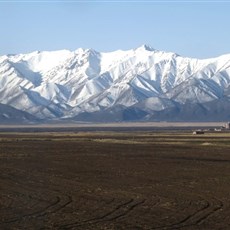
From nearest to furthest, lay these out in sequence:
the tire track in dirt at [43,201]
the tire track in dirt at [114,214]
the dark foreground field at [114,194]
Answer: the tire track in dirt at [114,214], the dark foreground field at [114,194], the tire track in dirt at [43,201]

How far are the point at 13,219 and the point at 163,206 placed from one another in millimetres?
6382

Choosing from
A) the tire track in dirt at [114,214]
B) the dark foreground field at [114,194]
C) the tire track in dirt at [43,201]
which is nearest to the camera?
the tire track in dirt at [114,214]

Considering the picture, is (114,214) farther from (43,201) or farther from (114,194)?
(114,194)

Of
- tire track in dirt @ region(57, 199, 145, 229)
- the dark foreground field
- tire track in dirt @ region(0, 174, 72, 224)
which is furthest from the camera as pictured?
tire track in dirt @ region(0, 174, 72, 224)

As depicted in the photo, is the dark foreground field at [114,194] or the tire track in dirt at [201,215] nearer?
the tire track in dirt at [201,215]

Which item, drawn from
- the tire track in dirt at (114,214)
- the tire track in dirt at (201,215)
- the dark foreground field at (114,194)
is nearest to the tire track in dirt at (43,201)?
the dark foreground field at (114,194)

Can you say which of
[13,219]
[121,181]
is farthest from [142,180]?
[13,219]

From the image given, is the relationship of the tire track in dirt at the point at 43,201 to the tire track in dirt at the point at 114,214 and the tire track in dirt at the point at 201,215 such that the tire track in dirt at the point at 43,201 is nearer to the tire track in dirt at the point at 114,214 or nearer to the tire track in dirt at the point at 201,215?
the tire track in dirt at the point at 114,214

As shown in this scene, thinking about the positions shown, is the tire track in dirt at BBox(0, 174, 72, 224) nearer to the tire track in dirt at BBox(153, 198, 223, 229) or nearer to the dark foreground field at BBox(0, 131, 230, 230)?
the dark foreground field at BBox(0, 131, 230, 230)

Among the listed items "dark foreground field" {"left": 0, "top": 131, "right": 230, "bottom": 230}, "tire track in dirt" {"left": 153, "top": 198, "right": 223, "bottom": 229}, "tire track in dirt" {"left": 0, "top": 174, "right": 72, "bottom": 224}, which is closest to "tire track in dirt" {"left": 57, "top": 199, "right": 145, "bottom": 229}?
"dark foreground field" {"left": 0, "top": 131, "right": 230, "bottom": 230}

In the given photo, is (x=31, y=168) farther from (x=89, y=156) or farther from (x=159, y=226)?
(x=159, y=226)

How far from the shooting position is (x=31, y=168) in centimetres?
4756

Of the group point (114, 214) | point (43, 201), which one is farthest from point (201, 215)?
point (43, 201)

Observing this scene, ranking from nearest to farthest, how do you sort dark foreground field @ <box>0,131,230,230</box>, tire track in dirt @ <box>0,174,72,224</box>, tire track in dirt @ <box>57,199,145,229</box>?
tire track in dirt @ <box>57,199,145,229</box>
dark foreground field @ <box>0,131,230,230</box>
tire track in dirt @ <box>0,174,72,224</box>
